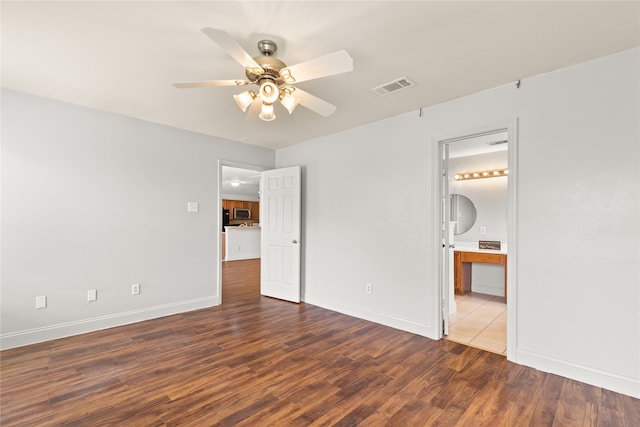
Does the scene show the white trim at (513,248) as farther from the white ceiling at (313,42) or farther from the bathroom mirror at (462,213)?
the bathroom mirror at (462,213)

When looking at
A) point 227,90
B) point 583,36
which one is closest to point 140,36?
point 227,90

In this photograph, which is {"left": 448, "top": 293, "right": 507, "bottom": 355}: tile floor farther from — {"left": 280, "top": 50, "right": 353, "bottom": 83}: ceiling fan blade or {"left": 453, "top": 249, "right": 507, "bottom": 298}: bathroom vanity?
{"left": 280, "top": 50, "right": 353, "bottom": 83}: ceiling fan blade

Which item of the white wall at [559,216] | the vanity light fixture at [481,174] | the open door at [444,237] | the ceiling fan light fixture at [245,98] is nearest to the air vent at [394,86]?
the white wall at [559,216]

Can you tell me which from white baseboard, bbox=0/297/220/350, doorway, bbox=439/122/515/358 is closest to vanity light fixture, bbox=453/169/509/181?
doorway, bbox=439/122/515/358

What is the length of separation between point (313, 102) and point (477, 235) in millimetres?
4336

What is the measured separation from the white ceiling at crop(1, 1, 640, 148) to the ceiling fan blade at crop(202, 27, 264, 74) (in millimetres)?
228

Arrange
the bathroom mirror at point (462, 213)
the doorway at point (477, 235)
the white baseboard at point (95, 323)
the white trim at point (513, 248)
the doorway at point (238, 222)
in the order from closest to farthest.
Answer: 1. the white trim at point (513, 248)
2. the white baseboard at point (95, 323)
3. the doorway at point (477, 235)
4. the doorway at point (238, 222)
5. the bathroom mirror at point (462, 213)

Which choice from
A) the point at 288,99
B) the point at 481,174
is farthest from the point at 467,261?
the point at 288,99

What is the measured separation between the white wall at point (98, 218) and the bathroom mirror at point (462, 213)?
424 cm

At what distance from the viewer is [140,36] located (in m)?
2.04

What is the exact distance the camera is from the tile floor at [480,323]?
10.1 feet

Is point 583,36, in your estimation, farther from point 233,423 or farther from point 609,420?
point 233,423

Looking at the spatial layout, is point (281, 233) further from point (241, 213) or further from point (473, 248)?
point (241, 213)

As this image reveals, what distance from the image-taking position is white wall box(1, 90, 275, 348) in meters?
2.96
